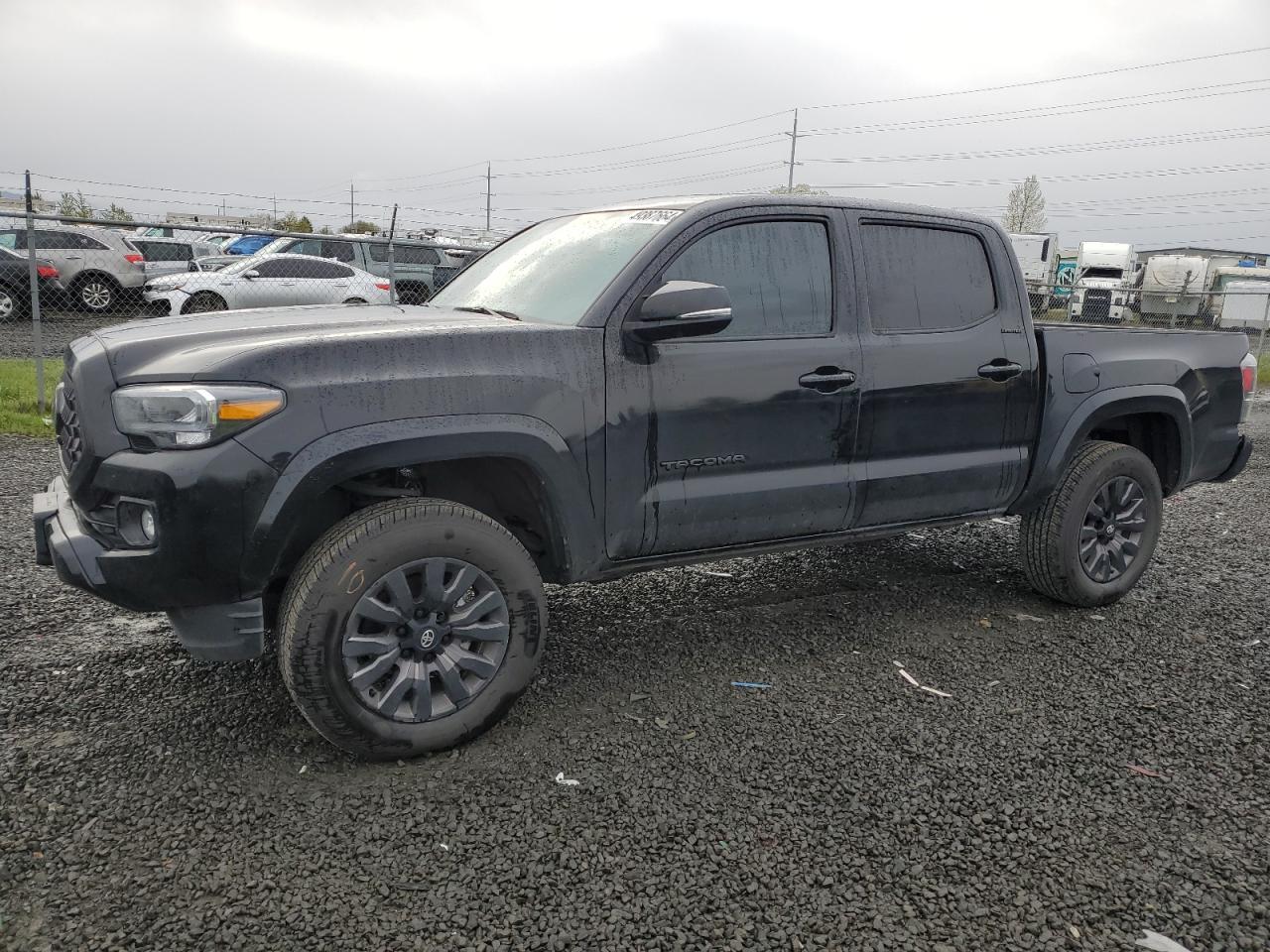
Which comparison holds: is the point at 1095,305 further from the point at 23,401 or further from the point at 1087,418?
the point at 23,401

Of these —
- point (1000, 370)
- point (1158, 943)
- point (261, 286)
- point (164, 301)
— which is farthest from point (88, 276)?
point (1158, 943)

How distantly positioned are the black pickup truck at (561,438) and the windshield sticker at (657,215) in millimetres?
12

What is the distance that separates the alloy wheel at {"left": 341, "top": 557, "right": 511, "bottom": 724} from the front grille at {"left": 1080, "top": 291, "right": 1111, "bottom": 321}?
28.7 meters

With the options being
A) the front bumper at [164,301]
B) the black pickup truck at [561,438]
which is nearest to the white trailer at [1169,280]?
the front bumper at [164,301]

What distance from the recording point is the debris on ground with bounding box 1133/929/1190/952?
2.30 metres

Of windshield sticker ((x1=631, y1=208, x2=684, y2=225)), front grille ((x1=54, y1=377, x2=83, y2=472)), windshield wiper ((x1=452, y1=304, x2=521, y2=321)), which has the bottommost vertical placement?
front grille ((x1=54, y1=377, x2=83, y2=472))

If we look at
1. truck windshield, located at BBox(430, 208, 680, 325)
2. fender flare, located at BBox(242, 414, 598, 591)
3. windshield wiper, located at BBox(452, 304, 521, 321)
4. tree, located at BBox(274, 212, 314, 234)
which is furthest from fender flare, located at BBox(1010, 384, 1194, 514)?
tree, located at BBox(274, 212, 314, 234)

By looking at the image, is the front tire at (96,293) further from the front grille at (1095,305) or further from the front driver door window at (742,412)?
the front grille at (1095,305)

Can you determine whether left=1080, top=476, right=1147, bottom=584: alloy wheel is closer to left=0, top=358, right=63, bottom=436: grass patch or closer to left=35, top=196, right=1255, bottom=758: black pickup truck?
left=35, top=196, right=1255, bottom=758: black pickup truck

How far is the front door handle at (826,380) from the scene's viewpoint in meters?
3.62

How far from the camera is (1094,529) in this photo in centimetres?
455

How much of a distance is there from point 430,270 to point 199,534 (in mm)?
14836

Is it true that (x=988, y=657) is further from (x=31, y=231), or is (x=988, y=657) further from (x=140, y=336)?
(x=31, y=231)

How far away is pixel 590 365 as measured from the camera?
3236mm
